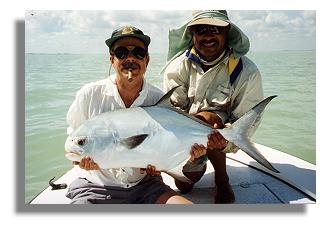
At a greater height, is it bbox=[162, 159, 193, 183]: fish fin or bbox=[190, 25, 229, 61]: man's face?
bbox=[190, 25, 229, 61]: man's face

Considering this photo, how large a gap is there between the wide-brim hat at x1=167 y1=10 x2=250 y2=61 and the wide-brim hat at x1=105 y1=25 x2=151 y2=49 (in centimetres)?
37

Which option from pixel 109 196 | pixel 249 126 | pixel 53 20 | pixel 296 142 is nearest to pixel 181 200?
pixel 109 196

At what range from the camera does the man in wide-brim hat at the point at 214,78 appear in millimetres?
2551

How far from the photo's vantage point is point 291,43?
2.66 metres

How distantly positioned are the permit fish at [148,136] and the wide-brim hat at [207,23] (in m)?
0.52

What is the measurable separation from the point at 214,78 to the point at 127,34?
0.66m

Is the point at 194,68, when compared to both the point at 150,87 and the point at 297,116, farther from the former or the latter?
the point at 297,116

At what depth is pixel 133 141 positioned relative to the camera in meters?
2.21

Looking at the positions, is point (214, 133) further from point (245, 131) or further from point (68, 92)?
point (68, 92)

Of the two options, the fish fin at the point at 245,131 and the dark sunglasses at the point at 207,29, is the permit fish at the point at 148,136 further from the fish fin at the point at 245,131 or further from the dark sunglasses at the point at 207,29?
the dark sunglasses at the point at 207,29

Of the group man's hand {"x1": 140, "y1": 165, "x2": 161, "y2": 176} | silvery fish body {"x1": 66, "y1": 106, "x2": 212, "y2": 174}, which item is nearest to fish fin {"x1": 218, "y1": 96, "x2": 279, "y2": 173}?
silvery fish body {"x1": 66, "y1": 106, "x2": 212, "y2": 174}

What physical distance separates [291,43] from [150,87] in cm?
91

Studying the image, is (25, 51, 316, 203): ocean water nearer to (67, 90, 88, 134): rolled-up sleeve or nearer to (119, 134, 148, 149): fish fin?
(67, 90, 88, 134): rolled-up sleeve

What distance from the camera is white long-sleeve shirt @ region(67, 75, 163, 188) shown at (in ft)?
7.52
